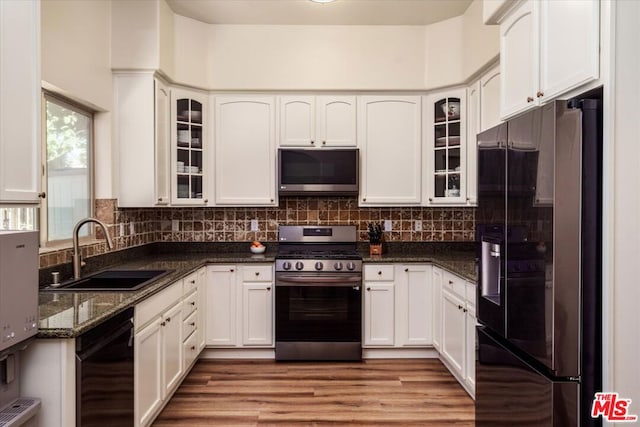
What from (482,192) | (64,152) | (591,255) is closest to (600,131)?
(591,255)

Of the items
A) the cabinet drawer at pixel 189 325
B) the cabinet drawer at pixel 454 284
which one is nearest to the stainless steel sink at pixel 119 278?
the cabinet drawer at pixel 189 325

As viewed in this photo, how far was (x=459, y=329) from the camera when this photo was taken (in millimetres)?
2883

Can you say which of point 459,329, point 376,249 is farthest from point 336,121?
point 459,329

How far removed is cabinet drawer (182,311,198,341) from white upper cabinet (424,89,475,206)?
217 cm

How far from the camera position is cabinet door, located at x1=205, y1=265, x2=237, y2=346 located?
11.5 feet

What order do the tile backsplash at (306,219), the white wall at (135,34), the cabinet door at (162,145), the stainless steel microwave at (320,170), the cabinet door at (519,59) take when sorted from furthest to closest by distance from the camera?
1. the tile backsplash at (306,219)
2. the stainless steel microwave at (320,170)
3. the cabinet door at (162,145)
4. the white wall at (135,34)
5. the cabinet door at (519,59)

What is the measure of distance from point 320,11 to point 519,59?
1.98 metres

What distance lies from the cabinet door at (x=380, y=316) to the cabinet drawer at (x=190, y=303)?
139cm

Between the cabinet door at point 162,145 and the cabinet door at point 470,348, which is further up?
the cabinet door at point 162,145

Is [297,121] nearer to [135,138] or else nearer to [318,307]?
[135,138]

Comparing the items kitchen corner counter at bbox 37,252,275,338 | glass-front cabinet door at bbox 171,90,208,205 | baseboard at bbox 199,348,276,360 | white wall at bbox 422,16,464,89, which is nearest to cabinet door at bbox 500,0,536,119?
white wall at bbox 422,16,464,89

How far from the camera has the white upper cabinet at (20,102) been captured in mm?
1451

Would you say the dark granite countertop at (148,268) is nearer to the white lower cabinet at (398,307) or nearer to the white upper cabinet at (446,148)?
the white lower cabinet at (398,307)

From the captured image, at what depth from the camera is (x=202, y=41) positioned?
359 centimetres
